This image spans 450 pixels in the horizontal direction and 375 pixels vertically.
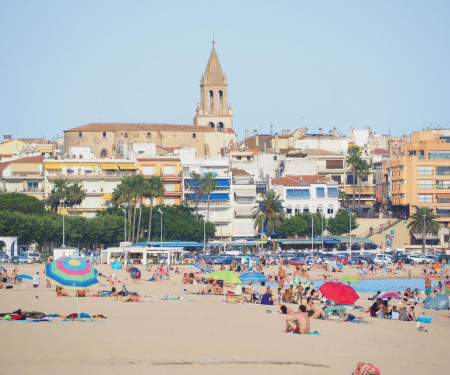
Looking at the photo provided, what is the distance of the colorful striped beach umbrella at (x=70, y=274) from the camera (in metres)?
26.1

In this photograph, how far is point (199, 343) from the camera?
69.2 ft

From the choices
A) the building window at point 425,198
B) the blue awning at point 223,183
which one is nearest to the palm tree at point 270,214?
the blue awning at point 223,183

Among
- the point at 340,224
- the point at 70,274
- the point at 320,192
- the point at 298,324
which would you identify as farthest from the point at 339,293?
the point at 320,192

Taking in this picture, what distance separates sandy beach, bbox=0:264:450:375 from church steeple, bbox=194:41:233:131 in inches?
4469

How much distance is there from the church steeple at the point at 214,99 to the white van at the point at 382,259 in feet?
227

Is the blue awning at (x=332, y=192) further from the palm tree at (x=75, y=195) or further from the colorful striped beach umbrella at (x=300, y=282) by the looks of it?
the colorful striped beach umbrella at (x=300, y=282)

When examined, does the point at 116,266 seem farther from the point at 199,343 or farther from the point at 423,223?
the point at 199,343

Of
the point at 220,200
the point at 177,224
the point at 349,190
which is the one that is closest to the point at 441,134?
the point at 349,190

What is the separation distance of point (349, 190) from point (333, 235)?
20251 mm

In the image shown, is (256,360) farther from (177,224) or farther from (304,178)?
(304,178)

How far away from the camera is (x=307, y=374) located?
1856 cm

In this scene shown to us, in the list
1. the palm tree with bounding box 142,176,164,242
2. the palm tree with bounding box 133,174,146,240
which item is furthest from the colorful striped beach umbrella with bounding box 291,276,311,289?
the palm tree with bounding box 142,176,164,242

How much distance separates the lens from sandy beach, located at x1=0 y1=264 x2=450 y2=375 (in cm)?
1833

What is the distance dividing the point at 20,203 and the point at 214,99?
216 ft
